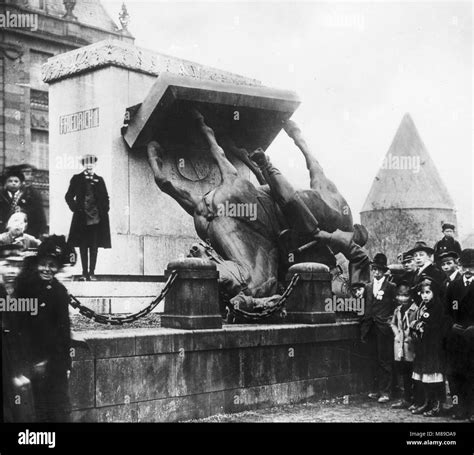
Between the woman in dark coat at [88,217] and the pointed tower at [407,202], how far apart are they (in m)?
33.7

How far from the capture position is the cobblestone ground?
8008mm

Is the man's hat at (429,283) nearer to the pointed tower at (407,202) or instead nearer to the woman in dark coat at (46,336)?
the woman in dark coat at (46,336)

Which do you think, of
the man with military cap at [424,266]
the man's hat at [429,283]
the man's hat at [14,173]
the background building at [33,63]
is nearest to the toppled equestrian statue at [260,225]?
the man with military cap at [424,266]

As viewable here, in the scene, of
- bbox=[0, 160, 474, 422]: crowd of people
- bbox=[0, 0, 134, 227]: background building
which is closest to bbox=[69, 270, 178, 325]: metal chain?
bbox=[0, 160, 474, 422]: crowd of people

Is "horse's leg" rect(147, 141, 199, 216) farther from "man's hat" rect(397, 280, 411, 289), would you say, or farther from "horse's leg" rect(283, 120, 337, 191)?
"man's hat" rect(397, 280, 411, 289)

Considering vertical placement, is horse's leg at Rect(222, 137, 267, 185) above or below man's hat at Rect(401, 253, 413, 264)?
above

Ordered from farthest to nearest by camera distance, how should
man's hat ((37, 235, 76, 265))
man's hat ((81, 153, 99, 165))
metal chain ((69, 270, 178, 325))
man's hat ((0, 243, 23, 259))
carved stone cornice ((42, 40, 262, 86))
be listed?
carved stone cornice ((42, 40, 262, 86)) < man's hat ((81, 153, 99, 165)) < man's hat ((0, 243, 23, 259)) < metal chain ((69, 270, 178, 325)) < man's hat ((37, 235, 76, 265))

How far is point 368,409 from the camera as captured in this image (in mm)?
8781

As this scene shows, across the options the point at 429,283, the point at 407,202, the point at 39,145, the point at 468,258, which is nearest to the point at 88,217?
the point at 429,283

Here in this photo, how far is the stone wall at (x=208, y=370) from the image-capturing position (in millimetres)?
6949

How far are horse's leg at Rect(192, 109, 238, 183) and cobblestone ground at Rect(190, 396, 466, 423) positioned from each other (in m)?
3.06

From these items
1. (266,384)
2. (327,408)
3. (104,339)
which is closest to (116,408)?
(104,339)
